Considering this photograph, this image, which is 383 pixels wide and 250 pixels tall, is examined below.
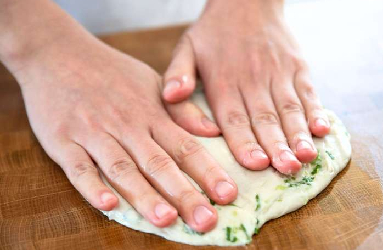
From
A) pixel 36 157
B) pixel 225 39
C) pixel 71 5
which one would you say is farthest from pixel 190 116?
pixel 71 5

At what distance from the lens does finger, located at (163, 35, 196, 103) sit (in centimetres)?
125

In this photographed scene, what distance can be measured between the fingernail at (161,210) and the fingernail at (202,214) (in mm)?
51

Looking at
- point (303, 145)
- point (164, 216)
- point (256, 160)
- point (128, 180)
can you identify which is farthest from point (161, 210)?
point (303, 145)

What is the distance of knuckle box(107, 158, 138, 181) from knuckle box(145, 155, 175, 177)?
30mm

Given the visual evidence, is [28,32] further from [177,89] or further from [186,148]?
[186,148]

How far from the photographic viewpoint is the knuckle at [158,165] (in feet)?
3.45

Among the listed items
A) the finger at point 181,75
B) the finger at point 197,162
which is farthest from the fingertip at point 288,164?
the finger at point 181,75

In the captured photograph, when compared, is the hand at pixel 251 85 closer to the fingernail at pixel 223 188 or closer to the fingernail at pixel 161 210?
the fingernail at pixel 223 188

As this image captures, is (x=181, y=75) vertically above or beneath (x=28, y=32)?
beneath

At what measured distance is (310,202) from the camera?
3.46ft

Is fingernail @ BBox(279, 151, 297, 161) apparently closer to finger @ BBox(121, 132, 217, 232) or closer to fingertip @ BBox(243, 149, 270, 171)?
fingertip @ BBox(243, 149, 270, 171)

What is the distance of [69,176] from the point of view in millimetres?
1101

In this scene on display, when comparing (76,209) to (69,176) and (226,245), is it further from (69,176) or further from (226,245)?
(226,245)

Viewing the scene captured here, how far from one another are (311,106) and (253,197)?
312mm
